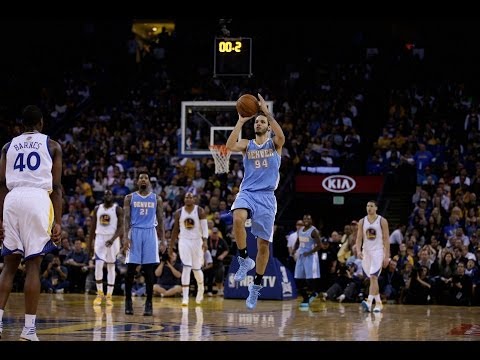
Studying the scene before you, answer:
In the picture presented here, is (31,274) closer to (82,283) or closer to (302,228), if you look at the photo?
(302,228)

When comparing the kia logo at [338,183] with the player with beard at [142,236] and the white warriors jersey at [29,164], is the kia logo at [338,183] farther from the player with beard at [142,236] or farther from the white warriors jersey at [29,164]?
the white warriors jersey at [29,164]

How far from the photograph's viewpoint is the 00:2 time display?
16.6m

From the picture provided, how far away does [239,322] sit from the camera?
13188mm

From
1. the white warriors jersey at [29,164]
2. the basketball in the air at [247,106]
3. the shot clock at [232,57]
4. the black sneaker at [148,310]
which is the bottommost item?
the black sneaker at [148,310]

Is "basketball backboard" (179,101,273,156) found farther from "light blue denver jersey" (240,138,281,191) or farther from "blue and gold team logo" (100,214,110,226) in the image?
"light blue denver jersey" (240,138,281,191)

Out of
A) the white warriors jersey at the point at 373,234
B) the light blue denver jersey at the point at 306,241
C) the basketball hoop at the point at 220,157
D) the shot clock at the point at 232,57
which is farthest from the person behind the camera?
the basketball hoop at the point at 220,157

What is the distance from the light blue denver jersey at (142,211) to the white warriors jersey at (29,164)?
5633 millimetres

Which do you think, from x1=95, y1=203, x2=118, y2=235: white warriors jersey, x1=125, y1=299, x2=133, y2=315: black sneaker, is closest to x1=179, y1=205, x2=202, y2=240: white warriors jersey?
x1=95, y1=203, x2=118, y2=235: white warriors jersey

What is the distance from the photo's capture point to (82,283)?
2075 centimetres

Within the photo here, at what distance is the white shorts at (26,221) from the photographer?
8.50 meters

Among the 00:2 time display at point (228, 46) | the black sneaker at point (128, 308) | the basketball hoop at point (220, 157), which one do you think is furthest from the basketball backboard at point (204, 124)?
the black sneaker at point (128, 308)

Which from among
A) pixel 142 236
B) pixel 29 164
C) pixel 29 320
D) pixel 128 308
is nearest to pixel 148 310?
pixel 128 308

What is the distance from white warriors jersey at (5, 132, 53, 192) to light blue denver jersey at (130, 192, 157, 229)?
5.63m

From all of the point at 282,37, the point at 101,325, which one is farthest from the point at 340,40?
the point at 101,325
